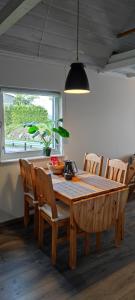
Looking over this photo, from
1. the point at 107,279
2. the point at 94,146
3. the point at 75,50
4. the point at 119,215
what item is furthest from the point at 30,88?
the point at 107,279

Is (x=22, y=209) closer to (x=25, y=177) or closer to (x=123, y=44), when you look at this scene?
(x=25, y=177)

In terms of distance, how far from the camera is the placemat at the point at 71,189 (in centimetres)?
218

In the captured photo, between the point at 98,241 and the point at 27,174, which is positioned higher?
the point at 27,174

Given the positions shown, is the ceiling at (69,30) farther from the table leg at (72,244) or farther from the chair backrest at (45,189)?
the table leg at (72,244)

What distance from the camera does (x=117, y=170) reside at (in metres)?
2.78

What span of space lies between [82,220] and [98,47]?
2505mm

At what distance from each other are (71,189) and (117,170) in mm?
735

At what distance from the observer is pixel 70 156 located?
11.8 ft

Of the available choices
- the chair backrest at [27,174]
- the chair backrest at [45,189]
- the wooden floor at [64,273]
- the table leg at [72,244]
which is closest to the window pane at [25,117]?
the chair backrest at [27,174]

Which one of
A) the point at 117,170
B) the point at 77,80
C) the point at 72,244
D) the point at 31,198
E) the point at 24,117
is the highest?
the point at 77,80

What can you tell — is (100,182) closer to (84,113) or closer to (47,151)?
(47,151)

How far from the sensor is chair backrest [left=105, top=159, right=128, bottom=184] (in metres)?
2.66

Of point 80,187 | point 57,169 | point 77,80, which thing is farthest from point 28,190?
point 77,80

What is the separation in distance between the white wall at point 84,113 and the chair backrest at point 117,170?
0.89 meters
